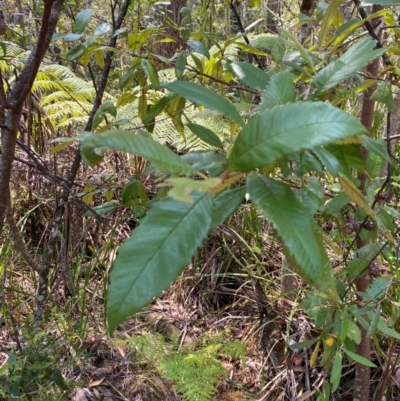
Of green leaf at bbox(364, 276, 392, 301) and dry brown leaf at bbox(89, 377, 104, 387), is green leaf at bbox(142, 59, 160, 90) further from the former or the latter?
dry brown leaf at bbox(89, 377, 104, 387)

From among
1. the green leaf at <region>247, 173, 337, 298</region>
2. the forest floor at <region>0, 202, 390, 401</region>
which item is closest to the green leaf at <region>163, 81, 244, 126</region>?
the green leaf at <region>247, 173, 337, 298</region>

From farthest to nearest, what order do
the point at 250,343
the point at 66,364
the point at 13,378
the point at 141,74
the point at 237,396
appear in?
the point at 250,343 → the point at 237,396 → the point at 66,364 → the point at 13,378 → the point at 141,74

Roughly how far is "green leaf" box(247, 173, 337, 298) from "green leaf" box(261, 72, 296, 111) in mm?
164

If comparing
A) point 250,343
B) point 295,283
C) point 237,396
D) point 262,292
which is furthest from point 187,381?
point 295,283

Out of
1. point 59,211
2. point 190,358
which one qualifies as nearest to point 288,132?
point 59,211

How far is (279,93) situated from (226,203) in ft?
0.63

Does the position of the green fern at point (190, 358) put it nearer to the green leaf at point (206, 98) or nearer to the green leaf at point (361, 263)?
the green leaf at point (361, 263)

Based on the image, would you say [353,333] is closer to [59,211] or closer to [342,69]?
[342,69]

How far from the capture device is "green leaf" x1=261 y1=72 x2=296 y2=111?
537 mm

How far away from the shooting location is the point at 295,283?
6.37 ft

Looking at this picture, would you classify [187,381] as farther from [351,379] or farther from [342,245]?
[342,245]

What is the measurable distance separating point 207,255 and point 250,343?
1.71 ft

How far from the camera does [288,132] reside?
389mm

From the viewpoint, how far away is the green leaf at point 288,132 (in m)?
0.38
